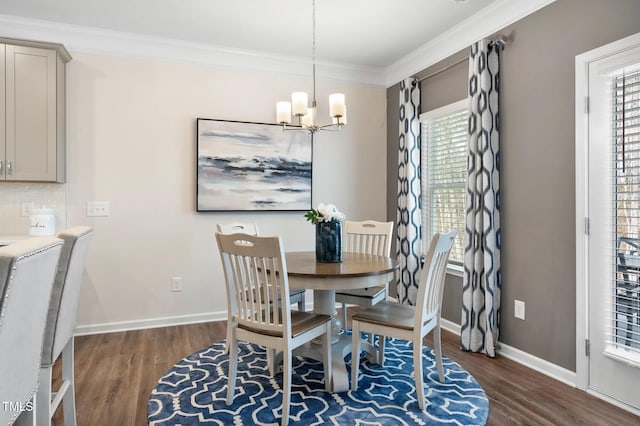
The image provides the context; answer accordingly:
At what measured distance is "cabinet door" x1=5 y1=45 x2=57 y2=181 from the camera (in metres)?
3.12

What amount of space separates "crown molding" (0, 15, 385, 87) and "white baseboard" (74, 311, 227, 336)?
2443 mm

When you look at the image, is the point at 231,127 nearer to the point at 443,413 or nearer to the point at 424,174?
the point at 424,174

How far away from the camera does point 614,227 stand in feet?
7.68

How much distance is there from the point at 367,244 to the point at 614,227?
68.9 inches

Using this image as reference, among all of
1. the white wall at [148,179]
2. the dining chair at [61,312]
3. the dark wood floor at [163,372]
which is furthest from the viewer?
the white wall at [148,179]

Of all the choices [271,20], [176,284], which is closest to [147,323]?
[176,284]

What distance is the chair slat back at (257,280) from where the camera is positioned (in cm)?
204

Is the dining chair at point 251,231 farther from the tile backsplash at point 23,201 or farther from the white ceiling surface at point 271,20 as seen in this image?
the white ceiling surface at point 271,20

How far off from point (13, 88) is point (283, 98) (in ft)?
7.54

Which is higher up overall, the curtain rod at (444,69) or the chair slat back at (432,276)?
the curtain rod at (444,69)

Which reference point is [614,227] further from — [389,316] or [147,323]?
[147,323]

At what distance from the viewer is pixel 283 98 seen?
4.25 metres

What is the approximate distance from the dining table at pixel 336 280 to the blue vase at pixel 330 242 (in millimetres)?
52

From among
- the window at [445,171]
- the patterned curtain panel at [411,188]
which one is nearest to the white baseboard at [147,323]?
the patterned curtain panel at [411,188]
